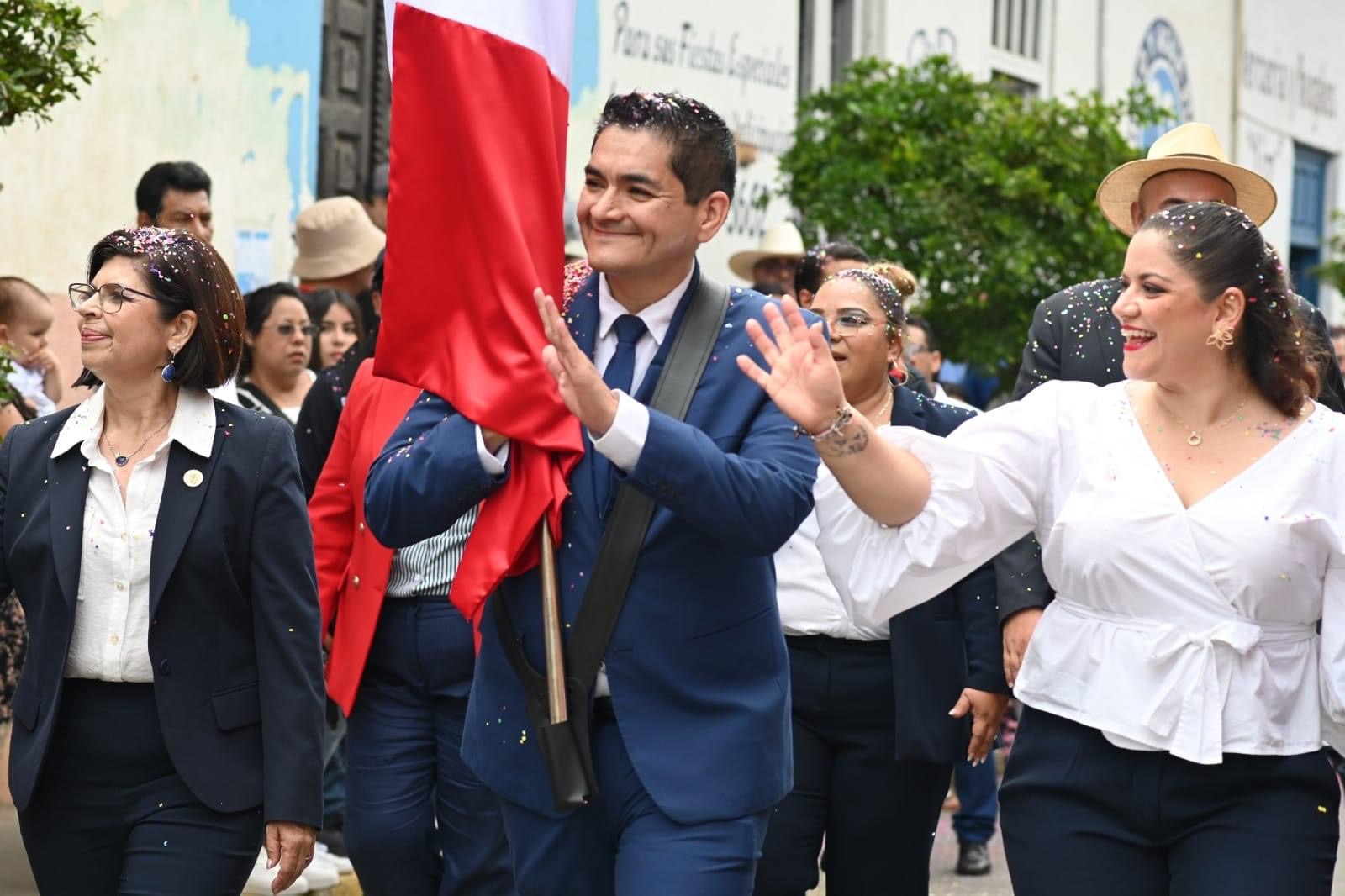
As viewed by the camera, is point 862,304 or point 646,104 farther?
point 862,304

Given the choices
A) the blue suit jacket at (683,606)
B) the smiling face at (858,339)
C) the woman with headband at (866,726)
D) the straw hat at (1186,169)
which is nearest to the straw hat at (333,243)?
the smiling face at (858,339)

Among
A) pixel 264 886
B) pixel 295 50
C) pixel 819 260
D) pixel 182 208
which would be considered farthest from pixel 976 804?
pixel 295 50

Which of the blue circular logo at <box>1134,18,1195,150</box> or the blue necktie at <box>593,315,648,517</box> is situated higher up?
the blue circular logo at <box>1134,18,1195,150</box>

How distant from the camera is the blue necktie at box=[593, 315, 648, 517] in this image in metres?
3.99

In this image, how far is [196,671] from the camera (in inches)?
175

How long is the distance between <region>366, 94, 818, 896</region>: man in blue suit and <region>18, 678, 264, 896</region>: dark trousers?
2.21 feet

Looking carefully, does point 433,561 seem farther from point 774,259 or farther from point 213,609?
point 774,259

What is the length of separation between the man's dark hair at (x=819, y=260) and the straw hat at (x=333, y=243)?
8.94ft

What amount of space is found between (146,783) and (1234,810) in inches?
87.7

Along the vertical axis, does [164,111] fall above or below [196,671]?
above

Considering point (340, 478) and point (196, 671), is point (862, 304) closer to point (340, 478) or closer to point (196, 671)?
point (340, 478)

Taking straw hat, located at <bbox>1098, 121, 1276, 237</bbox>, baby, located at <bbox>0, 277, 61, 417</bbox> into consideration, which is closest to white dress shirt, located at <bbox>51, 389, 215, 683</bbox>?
straw hat, located at <bbox>1098, 121, 1276, 237</bbox>

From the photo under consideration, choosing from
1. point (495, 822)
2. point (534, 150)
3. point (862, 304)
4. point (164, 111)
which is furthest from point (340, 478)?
point (164, 111)

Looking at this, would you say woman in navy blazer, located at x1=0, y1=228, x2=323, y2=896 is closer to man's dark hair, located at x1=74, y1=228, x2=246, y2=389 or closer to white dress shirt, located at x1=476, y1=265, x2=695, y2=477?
man's dark hair, located at x1=74, y1=228, x2=246, y2=389
